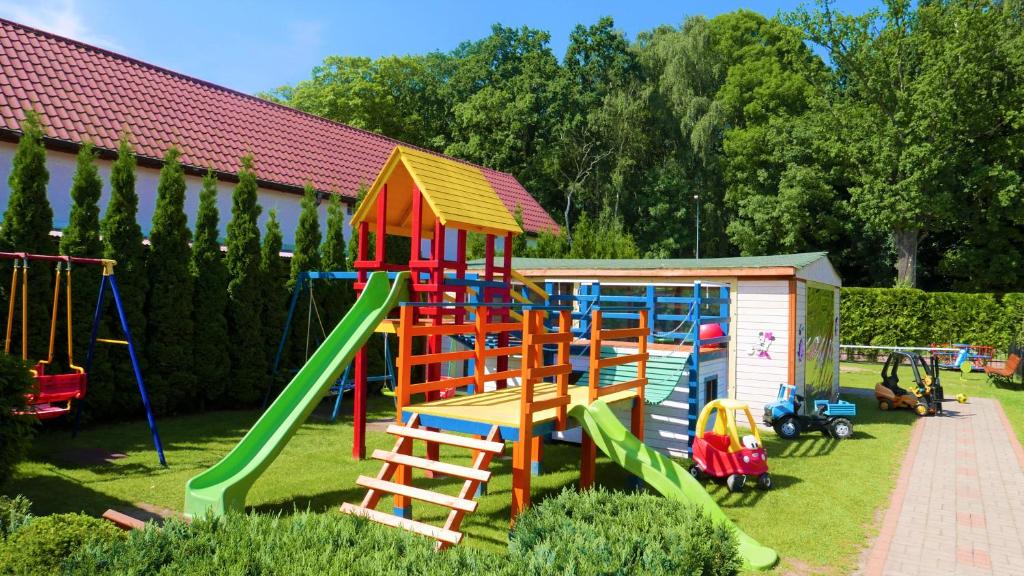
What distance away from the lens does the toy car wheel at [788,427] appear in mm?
11102

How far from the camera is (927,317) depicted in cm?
2664

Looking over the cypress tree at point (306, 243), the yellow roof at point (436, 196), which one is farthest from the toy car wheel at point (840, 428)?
the cypress tree at point (306, 243)

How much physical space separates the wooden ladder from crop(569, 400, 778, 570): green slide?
1.17 m

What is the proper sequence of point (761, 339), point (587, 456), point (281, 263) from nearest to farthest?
point (587, 456), point (761, 339), point (281, 263)

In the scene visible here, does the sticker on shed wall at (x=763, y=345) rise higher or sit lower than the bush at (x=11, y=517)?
higher

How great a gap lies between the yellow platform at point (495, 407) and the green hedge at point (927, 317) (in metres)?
23.1

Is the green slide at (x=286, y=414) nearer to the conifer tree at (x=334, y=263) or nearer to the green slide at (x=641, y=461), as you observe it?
the green slide at (x=641, y=461)

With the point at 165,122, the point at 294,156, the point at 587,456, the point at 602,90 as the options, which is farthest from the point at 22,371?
the point at 602,90

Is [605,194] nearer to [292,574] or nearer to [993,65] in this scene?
[993,65]

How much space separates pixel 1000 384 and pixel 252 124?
23185mm

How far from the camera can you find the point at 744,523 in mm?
6789

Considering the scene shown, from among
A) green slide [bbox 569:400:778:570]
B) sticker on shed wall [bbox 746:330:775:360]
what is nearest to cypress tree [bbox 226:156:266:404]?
green slide [bbox 569:400:778:570]

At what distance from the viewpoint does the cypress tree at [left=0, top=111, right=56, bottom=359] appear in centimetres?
976

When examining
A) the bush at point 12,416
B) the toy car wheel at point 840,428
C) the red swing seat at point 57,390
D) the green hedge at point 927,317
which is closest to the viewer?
the bush at point 12,416
